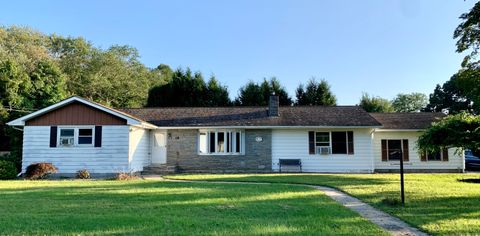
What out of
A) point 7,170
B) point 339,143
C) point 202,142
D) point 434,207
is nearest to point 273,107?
point 339,143

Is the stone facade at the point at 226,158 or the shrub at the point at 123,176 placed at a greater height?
the stone facade at the point at 226,158

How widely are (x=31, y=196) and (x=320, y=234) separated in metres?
8.61

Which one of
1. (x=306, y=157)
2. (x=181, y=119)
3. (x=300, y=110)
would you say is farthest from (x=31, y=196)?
(x=300, y=110)

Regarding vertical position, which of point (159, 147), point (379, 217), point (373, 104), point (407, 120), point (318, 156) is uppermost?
point (373, 104)

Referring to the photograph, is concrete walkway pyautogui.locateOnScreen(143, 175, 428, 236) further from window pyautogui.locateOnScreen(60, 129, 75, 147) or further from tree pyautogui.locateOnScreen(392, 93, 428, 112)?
tree pyautogui.locateOnScreen(392, 93, 428, 112)

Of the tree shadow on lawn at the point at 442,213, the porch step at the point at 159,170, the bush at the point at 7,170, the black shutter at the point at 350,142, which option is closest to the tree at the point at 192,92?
the porch step at the point at 159,170

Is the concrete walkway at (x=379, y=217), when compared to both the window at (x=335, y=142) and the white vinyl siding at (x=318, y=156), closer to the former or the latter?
the white vinyl siding at (x=318, y=156)

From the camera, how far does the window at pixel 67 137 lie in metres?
20.0

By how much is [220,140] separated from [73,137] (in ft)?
25.4

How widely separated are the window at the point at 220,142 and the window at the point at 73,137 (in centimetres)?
599

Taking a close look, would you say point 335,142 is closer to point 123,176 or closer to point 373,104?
point 123,176

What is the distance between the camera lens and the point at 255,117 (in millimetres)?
24203

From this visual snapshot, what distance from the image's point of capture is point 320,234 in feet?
21.0

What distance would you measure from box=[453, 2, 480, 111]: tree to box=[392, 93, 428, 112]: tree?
6305 cm
